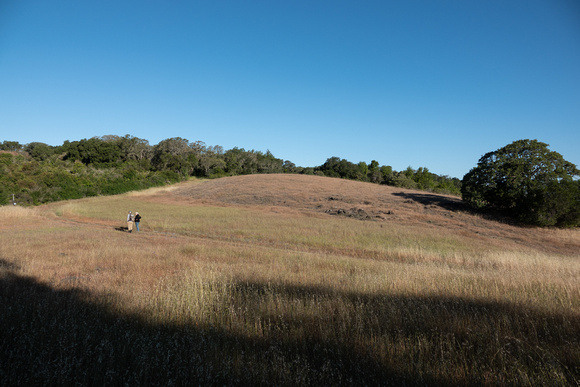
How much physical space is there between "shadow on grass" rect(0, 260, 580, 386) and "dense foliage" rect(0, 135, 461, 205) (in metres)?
47.5

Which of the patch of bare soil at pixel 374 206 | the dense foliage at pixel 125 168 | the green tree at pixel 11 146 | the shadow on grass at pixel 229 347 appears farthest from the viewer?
the green tree at pixel 11 146

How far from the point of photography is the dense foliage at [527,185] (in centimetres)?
2611

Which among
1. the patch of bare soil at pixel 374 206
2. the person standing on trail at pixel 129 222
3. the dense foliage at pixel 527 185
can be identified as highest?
the dense foliage at pixel 527 185

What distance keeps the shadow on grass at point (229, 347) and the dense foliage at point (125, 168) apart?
47451 millimetres

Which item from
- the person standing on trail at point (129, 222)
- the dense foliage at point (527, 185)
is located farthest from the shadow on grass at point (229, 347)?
the dense foliage at point (527, 185)

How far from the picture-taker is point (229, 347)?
14.2 feet

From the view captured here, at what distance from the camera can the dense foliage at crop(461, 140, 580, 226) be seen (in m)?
26.1

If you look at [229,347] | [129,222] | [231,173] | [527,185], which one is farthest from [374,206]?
[231,173]

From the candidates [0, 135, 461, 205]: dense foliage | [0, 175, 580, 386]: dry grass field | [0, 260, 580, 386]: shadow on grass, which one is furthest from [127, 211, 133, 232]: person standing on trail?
[0, 135, 461, 205]: dense foliage

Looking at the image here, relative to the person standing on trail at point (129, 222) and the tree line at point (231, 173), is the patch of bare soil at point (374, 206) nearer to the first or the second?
the tree line at point (231, 173)

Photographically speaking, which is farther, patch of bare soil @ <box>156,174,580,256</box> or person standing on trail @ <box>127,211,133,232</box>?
patch of bare soil @ <box>156,174,580,256</box>

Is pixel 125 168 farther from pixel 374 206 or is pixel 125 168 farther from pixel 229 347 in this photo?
pixel 229 347

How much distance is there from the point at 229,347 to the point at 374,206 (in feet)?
121

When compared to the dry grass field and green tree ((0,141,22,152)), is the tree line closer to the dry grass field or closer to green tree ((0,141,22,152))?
green tree ((0,141,22,152))
